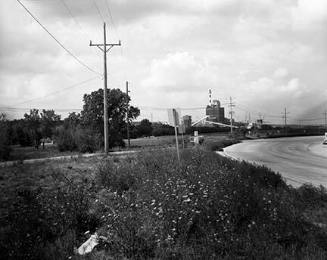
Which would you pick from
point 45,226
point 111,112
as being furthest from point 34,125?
point 45,226

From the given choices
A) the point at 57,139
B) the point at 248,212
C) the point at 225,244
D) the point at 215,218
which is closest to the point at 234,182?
the point at 248,212

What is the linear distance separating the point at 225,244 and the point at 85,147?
146 ft

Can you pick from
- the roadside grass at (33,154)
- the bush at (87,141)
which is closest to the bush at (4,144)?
the roadside grass at (33,154)

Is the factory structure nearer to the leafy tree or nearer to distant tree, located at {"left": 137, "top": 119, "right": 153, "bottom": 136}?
distant tree, located at {"left": 137, "top": 119, "right": 153, "bottom": 136}

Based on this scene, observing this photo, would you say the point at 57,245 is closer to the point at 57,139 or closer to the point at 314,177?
the point at 314,177

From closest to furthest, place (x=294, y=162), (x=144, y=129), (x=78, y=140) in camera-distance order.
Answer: (x=294, y=162), (x=78, y=140), (x=144, y=129)

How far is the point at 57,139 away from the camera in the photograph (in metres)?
55.0

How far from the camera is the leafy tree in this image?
57.5 m

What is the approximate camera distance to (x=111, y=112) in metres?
60.0

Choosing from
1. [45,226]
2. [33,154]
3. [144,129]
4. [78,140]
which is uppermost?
[144,129]

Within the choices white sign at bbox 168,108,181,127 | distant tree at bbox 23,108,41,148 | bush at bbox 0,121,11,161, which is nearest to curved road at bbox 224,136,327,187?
white sign at bbox 168,108,181,127

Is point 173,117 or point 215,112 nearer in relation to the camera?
point 173,117

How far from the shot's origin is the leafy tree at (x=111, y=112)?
2265 inches

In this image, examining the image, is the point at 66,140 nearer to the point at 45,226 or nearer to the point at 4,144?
the point at 4,144
